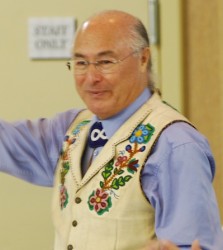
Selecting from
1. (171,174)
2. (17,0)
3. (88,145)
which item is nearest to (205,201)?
(171,174)

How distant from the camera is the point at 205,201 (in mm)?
1222

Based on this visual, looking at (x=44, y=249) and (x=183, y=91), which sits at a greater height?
(x=183, y=91)

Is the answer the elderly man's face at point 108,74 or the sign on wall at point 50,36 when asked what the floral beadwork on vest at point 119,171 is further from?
the sign on wall at point 50,36

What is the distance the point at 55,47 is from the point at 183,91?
0.40 meters

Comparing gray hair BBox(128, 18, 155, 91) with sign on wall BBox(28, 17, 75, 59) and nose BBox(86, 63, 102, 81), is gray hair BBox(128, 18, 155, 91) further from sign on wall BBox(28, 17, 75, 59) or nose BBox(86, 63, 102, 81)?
sign on wall BBox(28, 17, 75, 59)

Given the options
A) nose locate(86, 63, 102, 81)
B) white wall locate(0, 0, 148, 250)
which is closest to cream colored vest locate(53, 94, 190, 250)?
nose locate(86, 63, 102, 81)

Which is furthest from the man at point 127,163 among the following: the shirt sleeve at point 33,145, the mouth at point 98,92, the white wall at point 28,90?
the white wall at point 28,90

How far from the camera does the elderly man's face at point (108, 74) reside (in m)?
1.32

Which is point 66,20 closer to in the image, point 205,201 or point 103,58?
point 103,58

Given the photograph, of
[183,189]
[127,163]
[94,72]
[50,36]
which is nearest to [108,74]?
[94,72]

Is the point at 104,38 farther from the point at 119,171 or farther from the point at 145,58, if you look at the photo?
the point at 119,171

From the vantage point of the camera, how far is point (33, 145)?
156cm

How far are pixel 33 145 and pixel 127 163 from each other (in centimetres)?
33

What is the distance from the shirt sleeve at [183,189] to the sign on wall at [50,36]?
2.15 feet
